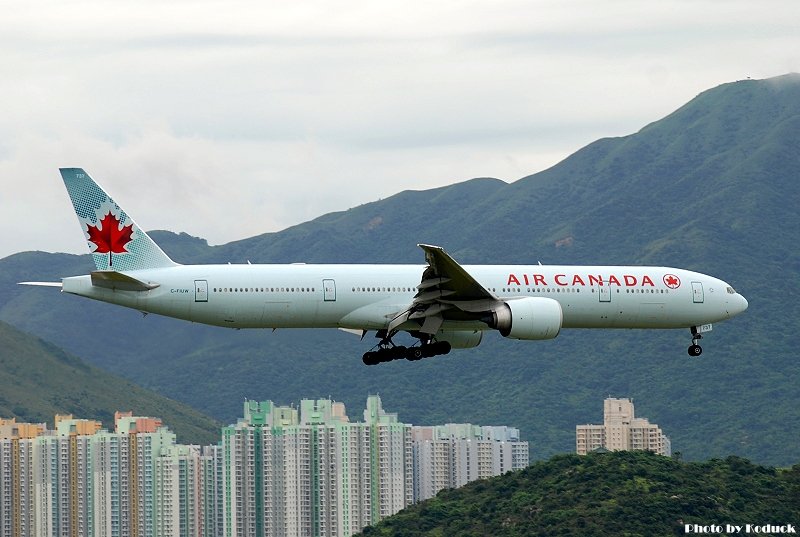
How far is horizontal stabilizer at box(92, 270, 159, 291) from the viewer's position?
6562cm

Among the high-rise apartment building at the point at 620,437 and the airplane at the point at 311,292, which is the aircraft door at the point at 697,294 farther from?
the high-rise apartment building at the point at 620,437

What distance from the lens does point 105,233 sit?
225ft

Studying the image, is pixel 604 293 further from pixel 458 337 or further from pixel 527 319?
pixel 458 337

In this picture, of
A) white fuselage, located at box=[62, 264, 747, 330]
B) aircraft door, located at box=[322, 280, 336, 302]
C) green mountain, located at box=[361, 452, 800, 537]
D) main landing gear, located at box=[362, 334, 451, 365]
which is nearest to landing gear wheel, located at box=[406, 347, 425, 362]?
main landing gear, located at box=[362, 334, 451, 365]

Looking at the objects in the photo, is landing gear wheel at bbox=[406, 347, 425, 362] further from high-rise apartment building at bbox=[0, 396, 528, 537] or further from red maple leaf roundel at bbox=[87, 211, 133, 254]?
high-rise apartment building at bbox=[0, 396, 528, 537]

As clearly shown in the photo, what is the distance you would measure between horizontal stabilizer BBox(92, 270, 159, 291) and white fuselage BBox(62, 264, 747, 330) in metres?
0.25

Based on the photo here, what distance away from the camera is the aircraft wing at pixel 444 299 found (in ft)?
218

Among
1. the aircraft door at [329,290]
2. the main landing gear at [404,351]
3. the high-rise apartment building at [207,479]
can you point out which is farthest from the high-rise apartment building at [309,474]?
the aircraft door at [329,290]

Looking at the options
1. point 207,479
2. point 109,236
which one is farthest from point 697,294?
point 207,479

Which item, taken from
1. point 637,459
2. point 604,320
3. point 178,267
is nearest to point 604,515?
point 637,459

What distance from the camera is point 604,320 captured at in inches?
2896

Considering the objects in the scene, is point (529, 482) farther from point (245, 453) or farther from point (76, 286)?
point (76, 286)

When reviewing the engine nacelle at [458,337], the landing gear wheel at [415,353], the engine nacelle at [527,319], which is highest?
the engine nacelle at [527,319]

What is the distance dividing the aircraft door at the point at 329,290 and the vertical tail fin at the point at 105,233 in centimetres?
666
